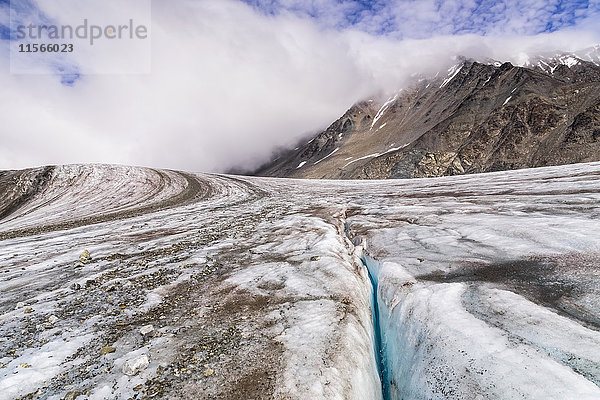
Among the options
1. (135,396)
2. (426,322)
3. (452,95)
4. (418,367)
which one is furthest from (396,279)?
(452,95)

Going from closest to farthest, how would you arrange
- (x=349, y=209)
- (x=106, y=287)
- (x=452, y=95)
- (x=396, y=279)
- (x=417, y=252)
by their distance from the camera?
(x=396, y=279) → (x=106, y=287) → (x=417, y=252) → (x=349, y=209) → (x=452, y=95)

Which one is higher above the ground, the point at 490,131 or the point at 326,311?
the point at 490,131

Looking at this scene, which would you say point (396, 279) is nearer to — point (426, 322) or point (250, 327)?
point (426, 322)

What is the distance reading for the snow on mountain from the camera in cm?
382

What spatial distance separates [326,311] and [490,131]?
10050 centimetres

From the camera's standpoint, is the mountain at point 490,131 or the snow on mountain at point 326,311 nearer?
the snow on mountain at point 326,311

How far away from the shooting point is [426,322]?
486 cm

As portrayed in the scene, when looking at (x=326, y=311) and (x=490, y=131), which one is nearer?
(x=326, y=311)

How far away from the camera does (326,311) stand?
18.4 feet

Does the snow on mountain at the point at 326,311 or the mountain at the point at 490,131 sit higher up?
the mountain at the point at 490,131

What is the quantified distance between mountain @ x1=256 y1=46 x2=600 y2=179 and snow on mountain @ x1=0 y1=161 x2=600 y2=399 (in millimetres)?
79706

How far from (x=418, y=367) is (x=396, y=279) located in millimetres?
2251

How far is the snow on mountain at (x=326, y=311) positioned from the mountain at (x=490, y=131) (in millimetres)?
79706

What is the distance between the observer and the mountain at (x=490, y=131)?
235 ft
